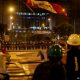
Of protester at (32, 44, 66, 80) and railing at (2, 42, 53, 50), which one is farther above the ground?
protester at (32, 44, 66, 80)

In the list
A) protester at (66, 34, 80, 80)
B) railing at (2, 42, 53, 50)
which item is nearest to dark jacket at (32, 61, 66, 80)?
protester at (66, 34, 80, 80)

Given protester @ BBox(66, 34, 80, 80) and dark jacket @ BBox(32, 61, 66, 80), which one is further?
protester @ BBox(66, 34, 80, 80)

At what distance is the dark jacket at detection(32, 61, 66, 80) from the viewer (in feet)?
14.1

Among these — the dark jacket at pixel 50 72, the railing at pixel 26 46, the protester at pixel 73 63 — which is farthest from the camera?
the railing at pixel 26 46

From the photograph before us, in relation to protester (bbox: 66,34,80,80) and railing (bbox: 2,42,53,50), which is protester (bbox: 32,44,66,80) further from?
railing (bbox: 2,42,53,50)

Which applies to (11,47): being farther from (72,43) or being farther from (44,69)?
(44,69)

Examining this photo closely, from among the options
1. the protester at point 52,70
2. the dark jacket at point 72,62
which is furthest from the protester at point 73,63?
the protester at point 52,70

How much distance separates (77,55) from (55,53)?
4.90ft

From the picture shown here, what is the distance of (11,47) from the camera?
25.6m

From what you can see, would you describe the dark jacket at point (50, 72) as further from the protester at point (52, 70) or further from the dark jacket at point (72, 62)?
the dark jacket at point (72, 62)

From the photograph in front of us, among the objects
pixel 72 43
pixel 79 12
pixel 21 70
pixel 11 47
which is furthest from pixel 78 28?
pixel 72 43

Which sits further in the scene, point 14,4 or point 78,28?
point 14,4

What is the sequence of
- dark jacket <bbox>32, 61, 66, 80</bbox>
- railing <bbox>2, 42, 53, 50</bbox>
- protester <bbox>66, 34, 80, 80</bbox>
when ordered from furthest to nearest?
railing <bbox>2, 42, 53, 50</bbox>, protester <bbox>66, 34, 80, 80</bbox>, dark jacket <bbox>32, 61, 66, 80</bbox>

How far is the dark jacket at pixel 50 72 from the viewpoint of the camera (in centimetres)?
429
